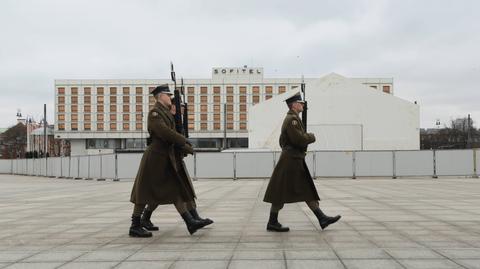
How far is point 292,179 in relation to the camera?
7.05 metres

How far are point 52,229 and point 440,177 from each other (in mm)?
24423

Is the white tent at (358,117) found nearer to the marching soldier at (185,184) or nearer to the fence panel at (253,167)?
the fence panel at (253,167)

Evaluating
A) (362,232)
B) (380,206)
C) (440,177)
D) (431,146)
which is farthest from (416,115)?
(431,146)

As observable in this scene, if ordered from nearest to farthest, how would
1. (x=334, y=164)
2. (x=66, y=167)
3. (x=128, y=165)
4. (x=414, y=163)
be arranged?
(x=414, y=163) < (x=334, y=164) < (x=128, y=165) < (x=66, y=167)

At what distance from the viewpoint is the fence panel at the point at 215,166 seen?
29.8 m

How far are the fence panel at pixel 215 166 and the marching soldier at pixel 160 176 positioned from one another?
22925 millimetres

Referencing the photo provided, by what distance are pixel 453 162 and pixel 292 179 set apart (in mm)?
23824

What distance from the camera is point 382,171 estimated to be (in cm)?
2861

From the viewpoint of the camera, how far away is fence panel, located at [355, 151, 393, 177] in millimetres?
28594

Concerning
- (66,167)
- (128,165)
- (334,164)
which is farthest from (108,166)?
(334,164)

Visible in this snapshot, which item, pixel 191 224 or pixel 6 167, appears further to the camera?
pixel 6 167

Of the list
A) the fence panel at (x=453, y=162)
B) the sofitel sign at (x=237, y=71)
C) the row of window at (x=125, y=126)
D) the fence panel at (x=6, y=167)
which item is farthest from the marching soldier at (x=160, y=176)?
the sofitel sign at (x=237, y=71)

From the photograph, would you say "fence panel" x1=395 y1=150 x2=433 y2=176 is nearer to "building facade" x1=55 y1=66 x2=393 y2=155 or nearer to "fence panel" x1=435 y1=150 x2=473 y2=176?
"fence panel" x1=435 y1=150 x2=473 y2=176

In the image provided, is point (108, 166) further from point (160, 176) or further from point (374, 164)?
point (160, 176)
